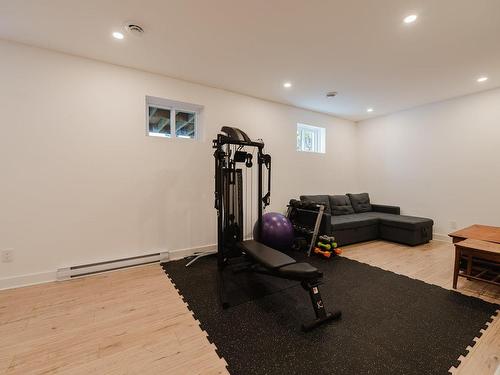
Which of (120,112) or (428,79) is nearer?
(120,112)

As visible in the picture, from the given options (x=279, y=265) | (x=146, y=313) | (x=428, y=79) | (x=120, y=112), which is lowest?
(x=146, y=313)

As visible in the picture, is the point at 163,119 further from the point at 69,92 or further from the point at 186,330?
the point at 186,330

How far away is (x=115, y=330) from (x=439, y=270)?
150 inches

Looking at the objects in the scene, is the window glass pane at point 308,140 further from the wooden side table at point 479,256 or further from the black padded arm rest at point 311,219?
the wooden side table at point 479,256

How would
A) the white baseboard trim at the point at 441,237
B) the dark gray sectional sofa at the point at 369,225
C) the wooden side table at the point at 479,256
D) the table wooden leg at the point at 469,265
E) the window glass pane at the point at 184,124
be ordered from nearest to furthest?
the wooden side table at the point at 479,256, the table wooden leg at the point at 469,265, the window glass pane at the point at 184,124, the dark gray sectional sofa at the point at 369,225, the white baseboard trim at the point at 441,237

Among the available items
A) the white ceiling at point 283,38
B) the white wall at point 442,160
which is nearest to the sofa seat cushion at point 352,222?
the white wall at point 442,160

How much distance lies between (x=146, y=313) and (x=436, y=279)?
3299 mm

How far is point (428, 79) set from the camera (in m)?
3.55

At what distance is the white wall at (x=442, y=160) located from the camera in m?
3.98

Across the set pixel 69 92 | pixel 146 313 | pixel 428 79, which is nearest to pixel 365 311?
pixel 146 313

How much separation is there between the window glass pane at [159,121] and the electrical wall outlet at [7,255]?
2.14 m

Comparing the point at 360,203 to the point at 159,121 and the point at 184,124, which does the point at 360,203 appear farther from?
the point at 159,121

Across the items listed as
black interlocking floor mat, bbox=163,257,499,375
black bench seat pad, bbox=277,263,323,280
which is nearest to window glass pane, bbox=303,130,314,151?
black interlocking floor mat, bbox=163,257,499,375

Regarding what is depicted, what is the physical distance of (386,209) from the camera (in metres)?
5.19
